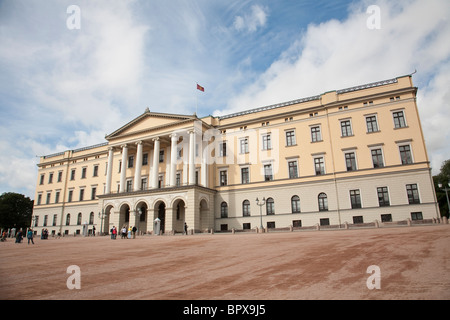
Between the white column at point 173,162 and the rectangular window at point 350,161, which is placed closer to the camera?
the rectangular window at point 350,161

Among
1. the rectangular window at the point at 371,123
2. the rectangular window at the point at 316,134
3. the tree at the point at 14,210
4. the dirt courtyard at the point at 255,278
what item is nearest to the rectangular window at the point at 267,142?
the rectangular window at the point at 316,134

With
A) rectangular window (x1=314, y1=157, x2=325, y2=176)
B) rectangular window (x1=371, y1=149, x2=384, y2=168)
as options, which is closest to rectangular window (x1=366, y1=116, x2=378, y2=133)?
rectangular window (x1=371, y1=149, x2=384, y2=168)

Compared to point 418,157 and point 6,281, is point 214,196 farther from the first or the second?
point 6,281

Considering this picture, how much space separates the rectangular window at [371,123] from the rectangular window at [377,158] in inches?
101

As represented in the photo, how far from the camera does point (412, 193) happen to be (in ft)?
93.4

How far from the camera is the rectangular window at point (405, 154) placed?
29422 millimetres

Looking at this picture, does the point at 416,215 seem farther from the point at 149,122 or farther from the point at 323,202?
the point at 149,122

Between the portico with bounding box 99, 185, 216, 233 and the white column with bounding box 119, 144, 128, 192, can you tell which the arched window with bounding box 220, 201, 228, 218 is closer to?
the portico with bounding box 99, 185, 216, 233

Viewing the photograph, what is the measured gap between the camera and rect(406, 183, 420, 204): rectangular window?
2816 centimetres

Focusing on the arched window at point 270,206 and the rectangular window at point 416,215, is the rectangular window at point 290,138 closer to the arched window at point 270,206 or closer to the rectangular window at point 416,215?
the arched window at point 270,206

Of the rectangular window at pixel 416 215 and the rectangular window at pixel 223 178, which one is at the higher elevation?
the rectangular window at pixel 223 178

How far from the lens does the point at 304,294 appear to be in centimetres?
535
